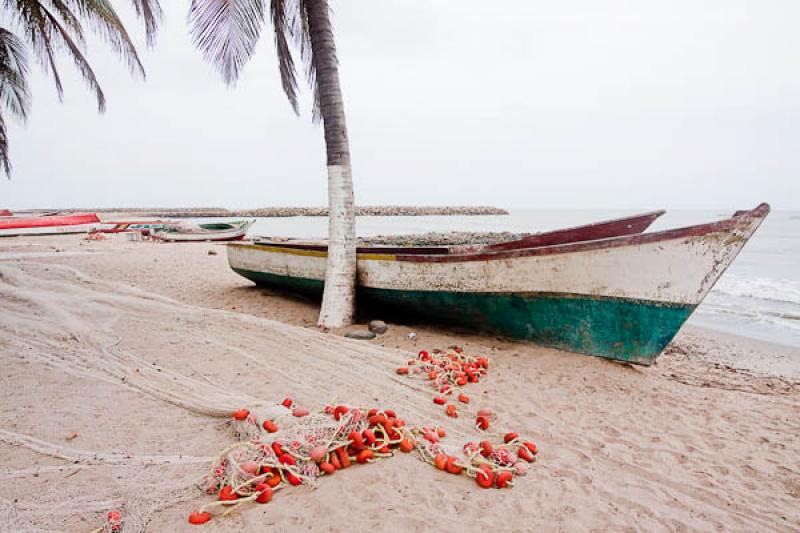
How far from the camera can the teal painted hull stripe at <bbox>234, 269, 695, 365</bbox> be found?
14.5 ft

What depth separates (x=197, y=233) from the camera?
2047 centimetres

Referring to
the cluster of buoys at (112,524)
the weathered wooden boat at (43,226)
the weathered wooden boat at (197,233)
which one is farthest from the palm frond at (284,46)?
the weathered wooden boat at (43,226)

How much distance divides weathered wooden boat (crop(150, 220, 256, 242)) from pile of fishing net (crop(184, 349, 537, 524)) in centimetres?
1886

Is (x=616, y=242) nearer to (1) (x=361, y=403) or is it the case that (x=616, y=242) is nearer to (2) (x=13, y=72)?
(1) (x=361, y=403)

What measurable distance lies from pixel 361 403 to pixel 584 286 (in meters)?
2.51

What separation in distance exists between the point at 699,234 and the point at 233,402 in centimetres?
419

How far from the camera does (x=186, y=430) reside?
119 inches

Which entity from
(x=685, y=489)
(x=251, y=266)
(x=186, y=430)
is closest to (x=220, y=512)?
(x=186, y=430)

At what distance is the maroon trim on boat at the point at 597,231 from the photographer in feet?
18.1

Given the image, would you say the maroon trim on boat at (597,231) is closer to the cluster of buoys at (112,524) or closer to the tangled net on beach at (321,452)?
the tangled net on beach at (321,452)

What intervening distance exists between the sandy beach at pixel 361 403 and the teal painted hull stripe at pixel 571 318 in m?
0.18

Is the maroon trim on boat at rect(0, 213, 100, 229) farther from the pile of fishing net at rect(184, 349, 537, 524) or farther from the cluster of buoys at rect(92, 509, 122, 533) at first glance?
the cluster of buoys at rect(92, 509, 122, 533)

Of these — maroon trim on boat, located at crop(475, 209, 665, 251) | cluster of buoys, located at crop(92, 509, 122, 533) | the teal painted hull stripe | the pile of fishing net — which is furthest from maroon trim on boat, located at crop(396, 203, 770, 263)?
cluster of buoys, located at crop(92, 509, 122, 533)

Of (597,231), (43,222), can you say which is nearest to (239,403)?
(597,231)
